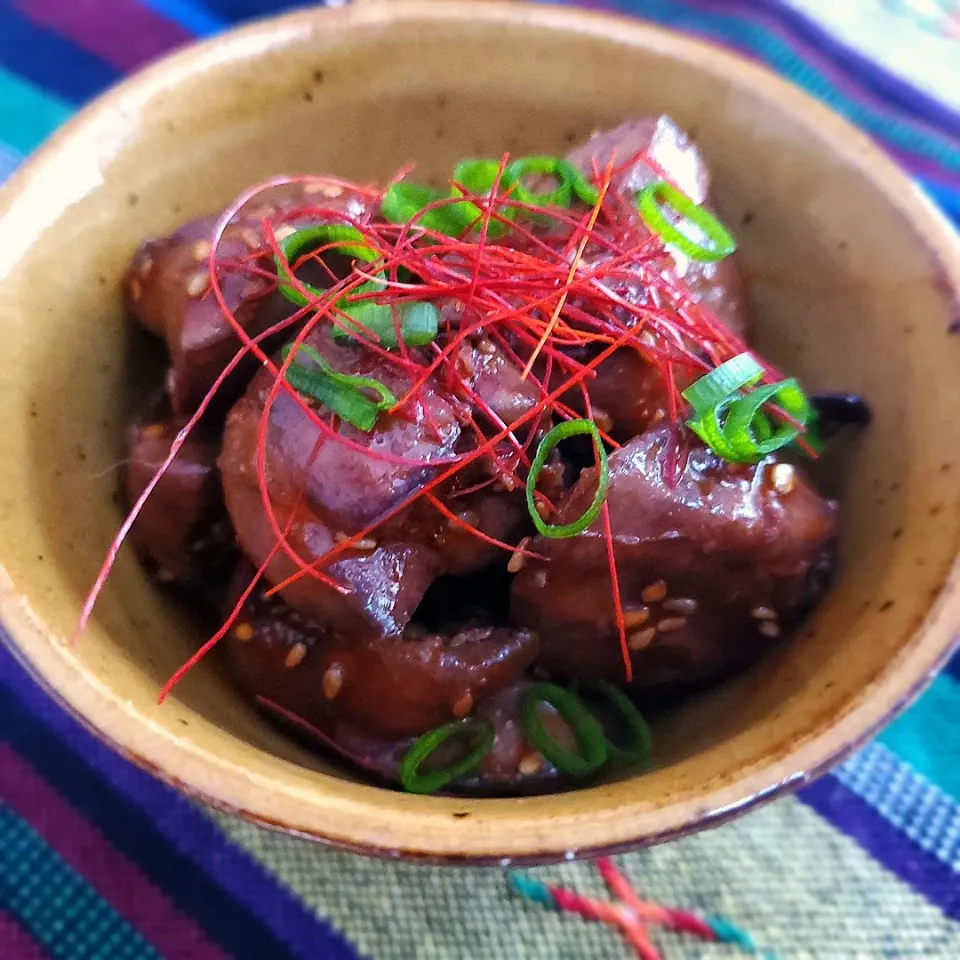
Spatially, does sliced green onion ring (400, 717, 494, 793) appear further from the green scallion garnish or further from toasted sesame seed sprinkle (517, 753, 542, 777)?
the green scallion garnish

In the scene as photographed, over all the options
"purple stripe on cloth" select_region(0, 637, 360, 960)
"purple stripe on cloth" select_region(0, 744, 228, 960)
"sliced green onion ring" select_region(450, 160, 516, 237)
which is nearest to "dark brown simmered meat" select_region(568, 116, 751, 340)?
"sliced green onion ring" select_region(450, 160, 516, 237)

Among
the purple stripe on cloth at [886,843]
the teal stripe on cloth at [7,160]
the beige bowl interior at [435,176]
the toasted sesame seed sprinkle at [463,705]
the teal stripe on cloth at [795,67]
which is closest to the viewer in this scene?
the beige bowl interior at [435,176]

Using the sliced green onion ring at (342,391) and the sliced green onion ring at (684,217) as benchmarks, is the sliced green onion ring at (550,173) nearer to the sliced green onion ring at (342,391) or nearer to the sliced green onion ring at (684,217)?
A: the sliced green onion ring at (684,217)

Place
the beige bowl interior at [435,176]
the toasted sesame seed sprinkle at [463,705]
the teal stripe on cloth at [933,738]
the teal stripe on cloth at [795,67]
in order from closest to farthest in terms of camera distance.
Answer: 1. the beige bowl interior at [435,176]
2. the toasted sesame seed sprinkle at [463,705]
3. the teal stripe on cloth at [933,738]
4. the teal stripe on cloth at [795,67]

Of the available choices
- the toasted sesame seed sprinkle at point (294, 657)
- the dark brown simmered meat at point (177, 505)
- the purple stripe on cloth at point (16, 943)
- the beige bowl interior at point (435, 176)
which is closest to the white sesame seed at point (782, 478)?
the beige bowl interior at point (435, 176)

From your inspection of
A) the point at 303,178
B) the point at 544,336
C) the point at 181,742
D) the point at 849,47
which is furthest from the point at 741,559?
the point at 849,47

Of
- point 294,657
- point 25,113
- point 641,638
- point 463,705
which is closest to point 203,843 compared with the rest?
point 294,657

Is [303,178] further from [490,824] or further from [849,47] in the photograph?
[849,47]
